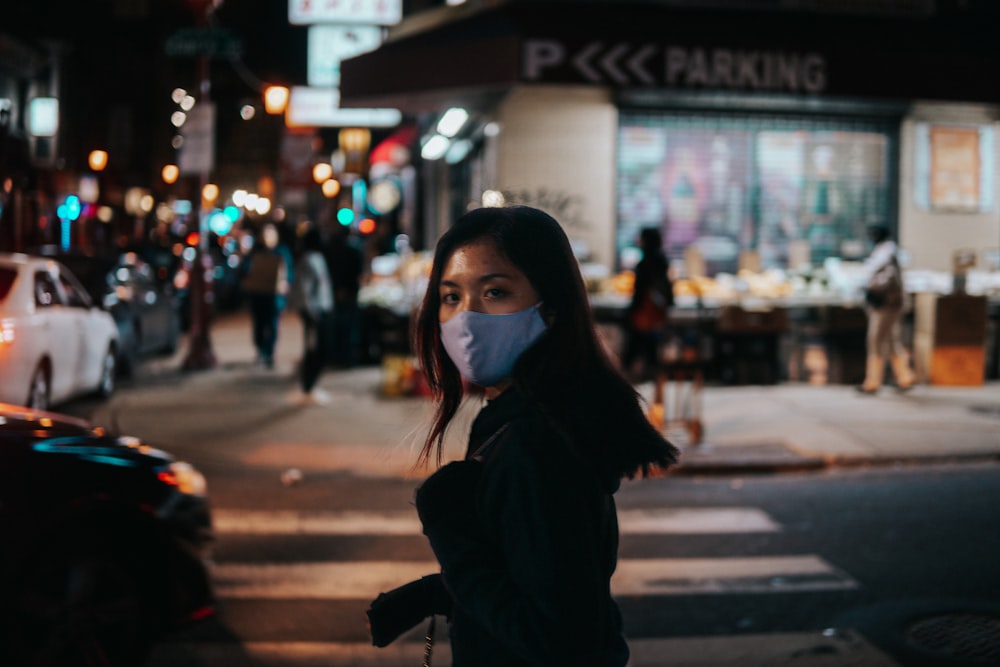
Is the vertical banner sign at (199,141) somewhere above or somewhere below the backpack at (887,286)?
above

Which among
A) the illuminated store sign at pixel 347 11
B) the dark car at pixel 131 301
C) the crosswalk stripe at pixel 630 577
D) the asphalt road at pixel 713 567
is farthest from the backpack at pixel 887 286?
the dark car at pixel 131 301

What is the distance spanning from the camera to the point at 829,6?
53.4ft

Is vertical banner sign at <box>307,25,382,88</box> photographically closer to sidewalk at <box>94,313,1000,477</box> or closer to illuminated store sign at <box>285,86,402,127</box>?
illuminated store sign at <box>285,86,402,127</box>

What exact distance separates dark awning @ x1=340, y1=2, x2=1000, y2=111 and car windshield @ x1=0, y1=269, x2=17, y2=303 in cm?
582

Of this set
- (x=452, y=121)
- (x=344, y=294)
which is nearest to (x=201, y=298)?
(x=344, y=294)

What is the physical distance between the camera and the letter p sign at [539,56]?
46.9ft

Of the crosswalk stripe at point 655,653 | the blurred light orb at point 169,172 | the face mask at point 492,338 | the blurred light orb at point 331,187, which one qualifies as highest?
the blurred light orb at point 169,172

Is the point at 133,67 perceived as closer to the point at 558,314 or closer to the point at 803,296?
the point at 803,296

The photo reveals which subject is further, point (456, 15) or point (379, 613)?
point (456, 15)

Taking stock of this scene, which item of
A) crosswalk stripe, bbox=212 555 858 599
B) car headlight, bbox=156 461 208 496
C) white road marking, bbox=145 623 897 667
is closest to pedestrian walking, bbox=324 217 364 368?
crosswalk stripe, bbox=212 555 858 599

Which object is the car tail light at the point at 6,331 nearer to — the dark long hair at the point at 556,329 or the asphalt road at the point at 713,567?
the asphalt road at the point at 713,567

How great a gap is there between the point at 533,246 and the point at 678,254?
1502cm

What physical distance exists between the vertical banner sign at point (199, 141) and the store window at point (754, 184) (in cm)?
606

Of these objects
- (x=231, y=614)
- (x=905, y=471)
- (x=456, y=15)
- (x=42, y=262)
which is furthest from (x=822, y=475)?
(x=456, y=15)
